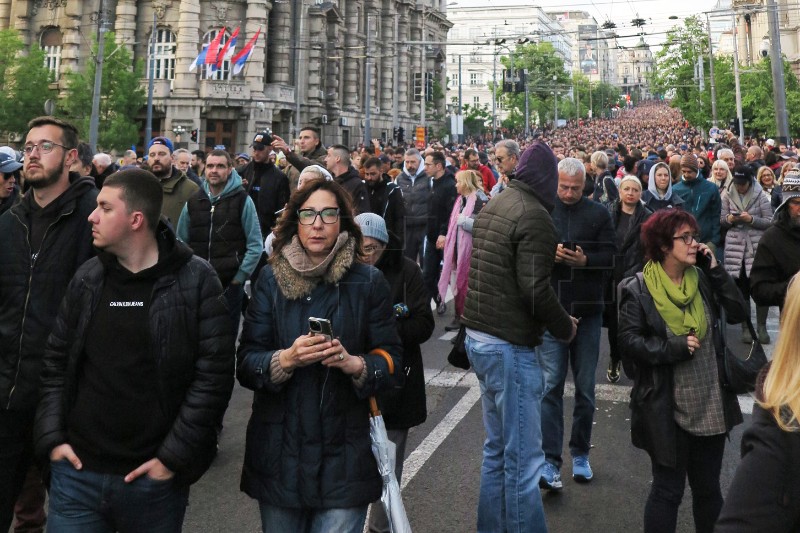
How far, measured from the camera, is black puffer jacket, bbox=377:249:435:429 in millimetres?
4859

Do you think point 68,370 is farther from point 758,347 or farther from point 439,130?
point 439,130

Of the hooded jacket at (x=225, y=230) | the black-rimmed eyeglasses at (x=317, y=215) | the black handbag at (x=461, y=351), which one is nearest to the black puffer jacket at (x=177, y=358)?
the black-rimmed eyeglasses at (x=317, y=215)

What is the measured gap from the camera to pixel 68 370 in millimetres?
3510

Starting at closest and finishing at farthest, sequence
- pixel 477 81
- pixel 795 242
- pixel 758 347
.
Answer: pixel 758 347 < pixel 795 242 < pixel 477 81

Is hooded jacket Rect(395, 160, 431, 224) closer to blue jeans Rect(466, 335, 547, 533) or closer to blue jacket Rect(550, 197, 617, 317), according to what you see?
blue jacket Rect(550, 197, 617, 317)

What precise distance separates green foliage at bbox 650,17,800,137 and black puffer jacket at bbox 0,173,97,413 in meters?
41.0

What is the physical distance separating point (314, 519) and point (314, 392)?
1.67 ft

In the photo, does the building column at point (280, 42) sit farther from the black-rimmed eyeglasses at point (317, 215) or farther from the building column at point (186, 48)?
the black-rimmed eyeglasses at point (317, 215)

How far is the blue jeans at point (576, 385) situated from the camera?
5922mm

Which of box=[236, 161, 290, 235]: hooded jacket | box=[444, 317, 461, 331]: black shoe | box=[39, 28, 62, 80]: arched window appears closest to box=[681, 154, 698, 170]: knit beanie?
box=[444, 317, 461, 331]: black shoe

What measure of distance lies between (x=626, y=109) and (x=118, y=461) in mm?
192891

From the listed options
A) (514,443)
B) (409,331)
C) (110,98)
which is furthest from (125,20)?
(514,443)

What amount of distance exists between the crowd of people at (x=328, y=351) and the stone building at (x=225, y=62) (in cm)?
4088

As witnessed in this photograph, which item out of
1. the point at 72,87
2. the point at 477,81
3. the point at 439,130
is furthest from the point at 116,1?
the point at 477,81
